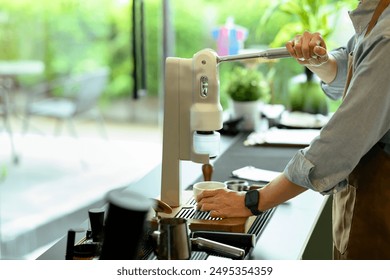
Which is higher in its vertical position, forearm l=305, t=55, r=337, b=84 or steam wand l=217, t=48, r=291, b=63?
steam wand l=217, t=48, r=291, b=63

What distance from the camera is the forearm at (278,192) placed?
5.89 ft

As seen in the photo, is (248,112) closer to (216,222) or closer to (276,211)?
(276,211)

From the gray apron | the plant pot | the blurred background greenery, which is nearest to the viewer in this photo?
the gray apron

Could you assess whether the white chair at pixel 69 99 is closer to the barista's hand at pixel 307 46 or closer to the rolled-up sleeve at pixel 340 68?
the rolled-up sleeve at pixel 340 68

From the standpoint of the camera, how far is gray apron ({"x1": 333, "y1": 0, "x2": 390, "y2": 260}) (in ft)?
5.74

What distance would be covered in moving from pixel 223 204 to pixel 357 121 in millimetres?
457

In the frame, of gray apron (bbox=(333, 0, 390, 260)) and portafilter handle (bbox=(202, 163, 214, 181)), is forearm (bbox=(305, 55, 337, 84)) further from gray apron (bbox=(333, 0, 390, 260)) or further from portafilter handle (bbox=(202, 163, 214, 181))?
portafilter handle (bbox=(202, 163, 214, 181))

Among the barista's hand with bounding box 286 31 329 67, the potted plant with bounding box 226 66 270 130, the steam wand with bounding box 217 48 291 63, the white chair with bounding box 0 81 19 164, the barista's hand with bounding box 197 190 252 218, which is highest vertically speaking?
the barista's hand with bounding box 286 31 329 67

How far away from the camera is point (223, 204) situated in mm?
1921

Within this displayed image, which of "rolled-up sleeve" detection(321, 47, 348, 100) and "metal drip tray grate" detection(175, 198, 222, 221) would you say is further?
"rolled-up sleeve" detection(321, 47, 348, 100)

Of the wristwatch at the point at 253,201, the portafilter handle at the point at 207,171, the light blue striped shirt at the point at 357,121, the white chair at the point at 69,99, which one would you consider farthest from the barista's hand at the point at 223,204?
the white chair at the point at 69,99

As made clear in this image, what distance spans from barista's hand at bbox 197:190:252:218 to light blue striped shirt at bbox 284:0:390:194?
0.19 m

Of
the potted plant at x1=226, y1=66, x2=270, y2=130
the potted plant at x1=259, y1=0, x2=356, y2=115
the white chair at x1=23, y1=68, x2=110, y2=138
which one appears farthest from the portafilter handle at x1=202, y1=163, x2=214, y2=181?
the white chair at x1=23, y1=68, x2=110, y2=138

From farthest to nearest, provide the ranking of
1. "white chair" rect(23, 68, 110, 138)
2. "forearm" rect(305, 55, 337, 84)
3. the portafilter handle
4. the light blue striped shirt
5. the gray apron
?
"white chair" rect(23, 68, 110, 138) → the portafilter handle → "forearm" rect(305, 55, 337, 84) → the gray apron → the light blue striped shirt
